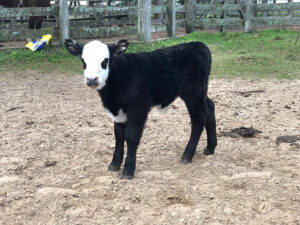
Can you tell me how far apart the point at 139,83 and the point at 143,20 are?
770 centimetres

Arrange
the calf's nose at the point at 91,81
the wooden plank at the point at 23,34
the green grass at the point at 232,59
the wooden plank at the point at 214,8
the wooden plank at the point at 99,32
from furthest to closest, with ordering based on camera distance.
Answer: the wooden plank at the point at 214,8
the wooden plank at the point at 99,32
the wooden plank at the point at 23,34
the green grass at the point at 232,59
the calf's nose at the point at 91,81

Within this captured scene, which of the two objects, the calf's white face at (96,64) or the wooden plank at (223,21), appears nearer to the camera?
the calf's white face at (96,64)

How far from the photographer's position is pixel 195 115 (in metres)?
4.16

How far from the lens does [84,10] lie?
35.8 ft

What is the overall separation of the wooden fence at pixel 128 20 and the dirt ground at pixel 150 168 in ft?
14.7

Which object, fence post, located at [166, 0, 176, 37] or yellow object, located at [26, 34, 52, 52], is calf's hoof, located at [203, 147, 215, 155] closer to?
yellow object, located at [26, 34, 52, 52]

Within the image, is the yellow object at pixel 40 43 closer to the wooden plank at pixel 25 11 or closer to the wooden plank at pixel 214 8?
the wooden plank at pixel 25 11

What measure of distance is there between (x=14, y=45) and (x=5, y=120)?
6313 mm

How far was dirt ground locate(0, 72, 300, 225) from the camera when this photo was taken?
10.0 ft

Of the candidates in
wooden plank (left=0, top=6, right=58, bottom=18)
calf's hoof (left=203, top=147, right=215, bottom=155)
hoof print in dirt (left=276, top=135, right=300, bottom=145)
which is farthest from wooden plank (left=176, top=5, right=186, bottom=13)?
calf's hoof (left=203, top=147, right=215, bottom=155)

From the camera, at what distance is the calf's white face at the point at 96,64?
3398 mm

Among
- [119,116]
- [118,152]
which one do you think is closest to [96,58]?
[119,116]

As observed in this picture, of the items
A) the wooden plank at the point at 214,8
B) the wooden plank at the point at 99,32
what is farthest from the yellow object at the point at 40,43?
the wooden plank at the point at 214,8

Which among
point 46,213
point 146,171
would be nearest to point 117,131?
point 146,171
